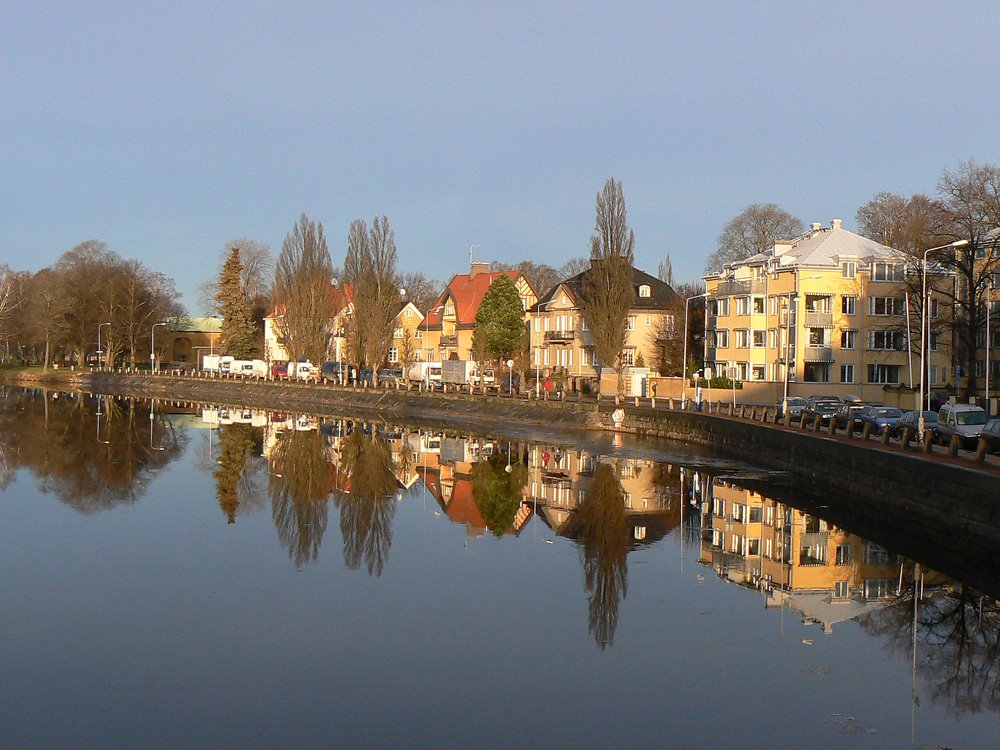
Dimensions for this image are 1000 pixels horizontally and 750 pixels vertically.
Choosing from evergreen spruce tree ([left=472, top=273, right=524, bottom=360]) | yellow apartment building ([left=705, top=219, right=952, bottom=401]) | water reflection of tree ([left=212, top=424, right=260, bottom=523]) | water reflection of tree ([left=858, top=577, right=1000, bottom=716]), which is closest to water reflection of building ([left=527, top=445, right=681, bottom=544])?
water reflection of tree ([left=858, top=577, right=1000, bottom=716])

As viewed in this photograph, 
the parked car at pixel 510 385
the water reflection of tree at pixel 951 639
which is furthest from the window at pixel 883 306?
the water reflection of tree at pixel 951 639

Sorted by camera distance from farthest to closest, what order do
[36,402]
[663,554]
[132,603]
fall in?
[36,402]
[663,554]
[132,603]

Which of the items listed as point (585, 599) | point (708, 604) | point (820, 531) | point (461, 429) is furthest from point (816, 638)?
point (461, 429)

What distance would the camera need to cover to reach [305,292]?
99.8 meters

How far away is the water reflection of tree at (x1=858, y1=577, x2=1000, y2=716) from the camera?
1859 centimetres

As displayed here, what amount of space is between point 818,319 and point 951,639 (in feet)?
192

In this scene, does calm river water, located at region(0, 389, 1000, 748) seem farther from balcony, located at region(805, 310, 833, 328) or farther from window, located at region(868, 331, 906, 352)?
window, located at region(868, 331, 906, 352)

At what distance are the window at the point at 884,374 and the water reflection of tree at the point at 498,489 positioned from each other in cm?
3486

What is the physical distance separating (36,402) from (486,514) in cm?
7218

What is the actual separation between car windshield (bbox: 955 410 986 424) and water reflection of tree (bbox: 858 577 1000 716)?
2133 centimetres

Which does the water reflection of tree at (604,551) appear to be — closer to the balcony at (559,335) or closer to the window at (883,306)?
the window at (883,306)

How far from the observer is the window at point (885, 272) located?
7862 centimetres

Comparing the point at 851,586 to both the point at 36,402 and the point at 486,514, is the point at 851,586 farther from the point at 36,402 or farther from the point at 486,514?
the point at 36,402

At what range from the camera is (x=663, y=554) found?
98.1 feet
